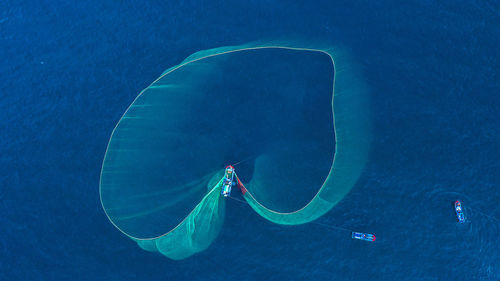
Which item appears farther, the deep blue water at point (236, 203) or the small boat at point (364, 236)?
the deep blue water at point (236, 203)

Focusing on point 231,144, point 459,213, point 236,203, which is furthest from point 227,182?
point 459,213

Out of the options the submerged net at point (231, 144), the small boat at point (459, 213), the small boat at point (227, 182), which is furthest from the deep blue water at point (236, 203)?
the small boat at point (227, 182)

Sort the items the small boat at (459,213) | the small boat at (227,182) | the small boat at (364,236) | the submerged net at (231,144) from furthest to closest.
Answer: the submerged net at (231,144)
the small boat at (227,182)
the small boat at (459,213)
the small boat at (364,236)

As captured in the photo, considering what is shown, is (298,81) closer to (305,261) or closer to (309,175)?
(309,175)

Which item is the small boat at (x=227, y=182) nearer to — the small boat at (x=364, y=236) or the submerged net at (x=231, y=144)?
the submerged net at (x=231, y=144)

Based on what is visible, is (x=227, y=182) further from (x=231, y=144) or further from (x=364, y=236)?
(x=364, y=236)

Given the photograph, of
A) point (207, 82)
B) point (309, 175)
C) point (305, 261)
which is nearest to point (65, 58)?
point (207, 82)
